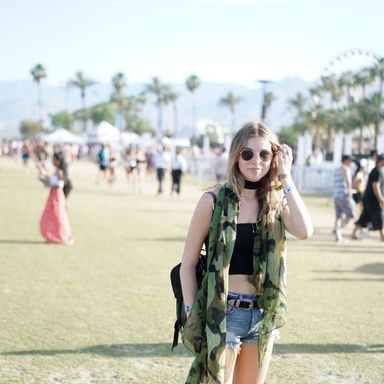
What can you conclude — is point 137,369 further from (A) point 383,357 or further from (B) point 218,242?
(B) point 218,242

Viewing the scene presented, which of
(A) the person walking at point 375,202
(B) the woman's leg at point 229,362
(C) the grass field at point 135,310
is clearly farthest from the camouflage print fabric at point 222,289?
(A) the person walking at point 375,202

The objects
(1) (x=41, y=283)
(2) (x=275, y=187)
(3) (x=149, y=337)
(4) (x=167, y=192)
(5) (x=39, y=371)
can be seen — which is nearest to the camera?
(2) (x=275, y=187)

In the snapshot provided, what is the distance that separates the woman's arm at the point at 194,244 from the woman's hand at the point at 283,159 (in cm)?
38

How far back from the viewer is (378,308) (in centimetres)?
767

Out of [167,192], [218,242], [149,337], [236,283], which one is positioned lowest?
[167,192]

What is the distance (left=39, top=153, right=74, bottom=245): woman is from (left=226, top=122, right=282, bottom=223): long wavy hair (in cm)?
887

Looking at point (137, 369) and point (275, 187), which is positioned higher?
point (275, 187)

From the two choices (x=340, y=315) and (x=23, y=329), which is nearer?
(x=23, y=329)

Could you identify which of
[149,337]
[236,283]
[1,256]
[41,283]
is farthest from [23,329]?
[1,256]

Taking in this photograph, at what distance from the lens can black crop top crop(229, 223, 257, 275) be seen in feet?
11.0

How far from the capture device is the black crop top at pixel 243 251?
3354mm

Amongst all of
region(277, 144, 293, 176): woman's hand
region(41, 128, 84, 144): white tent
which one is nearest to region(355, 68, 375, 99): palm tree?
region(41, 128, 84, 144): white tent

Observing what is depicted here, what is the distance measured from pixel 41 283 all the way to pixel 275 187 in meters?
5.66

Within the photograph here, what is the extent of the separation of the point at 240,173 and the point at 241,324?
0.72 metres
